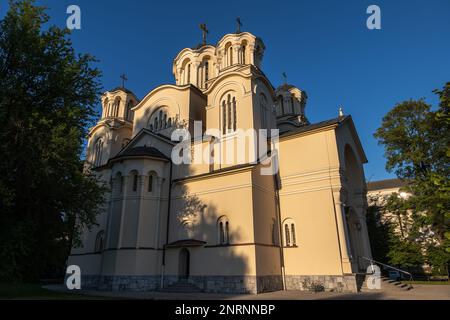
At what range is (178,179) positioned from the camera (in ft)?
59.0

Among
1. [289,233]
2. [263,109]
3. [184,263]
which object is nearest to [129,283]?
→ [184,263]

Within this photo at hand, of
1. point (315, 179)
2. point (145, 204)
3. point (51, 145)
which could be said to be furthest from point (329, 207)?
point (51, 145)

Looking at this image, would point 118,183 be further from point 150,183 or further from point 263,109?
point 263,109

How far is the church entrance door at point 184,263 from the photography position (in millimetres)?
16314

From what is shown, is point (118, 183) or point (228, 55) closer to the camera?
point (118, 183)

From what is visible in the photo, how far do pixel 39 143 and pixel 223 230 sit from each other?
926cm

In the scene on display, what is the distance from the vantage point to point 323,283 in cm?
1472

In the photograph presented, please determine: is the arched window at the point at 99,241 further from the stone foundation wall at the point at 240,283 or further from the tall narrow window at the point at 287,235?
the tall narrow window at the point at 287,235

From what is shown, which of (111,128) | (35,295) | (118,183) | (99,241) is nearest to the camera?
(35,295)

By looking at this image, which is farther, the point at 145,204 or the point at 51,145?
the point at 145,204

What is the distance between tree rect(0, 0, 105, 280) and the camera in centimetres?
999

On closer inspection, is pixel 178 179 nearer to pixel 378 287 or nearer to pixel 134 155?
pixel 134 155

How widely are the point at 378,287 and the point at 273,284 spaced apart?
5141mm

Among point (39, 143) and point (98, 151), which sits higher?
point (98, 151)
